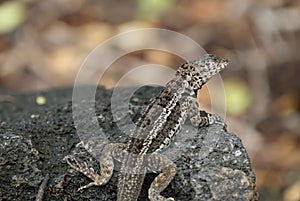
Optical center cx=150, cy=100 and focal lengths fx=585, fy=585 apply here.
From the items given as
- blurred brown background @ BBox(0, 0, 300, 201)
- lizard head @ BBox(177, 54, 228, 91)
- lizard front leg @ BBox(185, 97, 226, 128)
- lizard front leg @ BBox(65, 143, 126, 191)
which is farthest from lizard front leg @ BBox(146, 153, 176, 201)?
blurred brown background @ BBox(0, 0, 300, 201)

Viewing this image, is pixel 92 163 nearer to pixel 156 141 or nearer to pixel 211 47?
pixel 156 141

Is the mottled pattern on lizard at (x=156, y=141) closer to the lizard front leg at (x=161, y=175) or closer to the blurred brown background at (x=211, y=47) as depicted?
the lizard front leg at (x=161, y=175)

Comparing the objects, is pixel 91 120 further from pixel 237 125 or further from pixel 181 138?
pixel 237 125

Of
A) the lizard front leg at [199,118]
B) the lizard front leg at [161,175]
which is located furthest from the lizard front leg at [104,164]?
the lizard front leg at [199,118]

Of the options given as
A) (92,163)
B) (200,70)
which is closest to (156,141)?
(92,163)

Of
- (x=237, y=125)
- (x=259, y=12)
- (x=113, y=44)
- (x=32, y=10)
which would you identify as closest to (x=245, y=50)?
(x=259, y=12)

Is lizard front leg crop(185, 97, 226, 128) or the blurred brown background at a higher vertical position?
the blurred brown background

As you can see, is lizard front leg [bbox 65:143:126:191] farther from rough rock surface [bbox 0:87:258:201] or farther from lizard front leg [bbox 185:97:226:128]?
lizard front leg [bbox 185:97:226:128]
